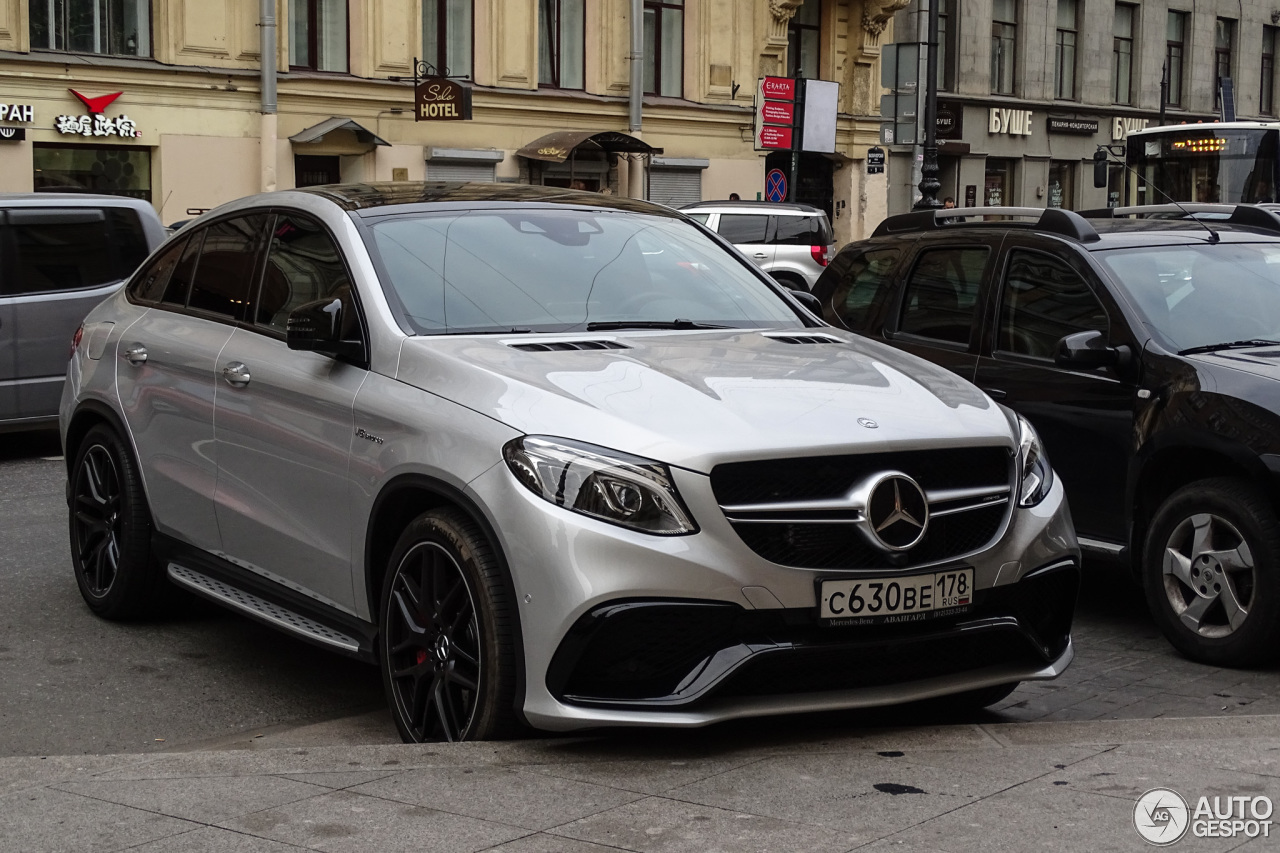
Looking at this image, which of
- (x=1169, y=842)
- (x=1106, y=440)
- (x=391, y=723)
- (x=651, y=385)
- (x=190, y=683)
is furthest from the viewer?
(x=1106, y=440)

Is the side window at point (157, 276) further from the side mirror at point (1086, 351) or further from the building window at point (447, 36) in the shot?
the building window at point (447, 36)

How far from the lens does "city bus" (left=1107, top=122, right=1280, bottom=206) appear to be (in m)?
24.3

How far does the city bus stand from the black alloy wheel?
19103 millimetres

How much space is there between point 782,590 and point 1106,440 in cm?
295

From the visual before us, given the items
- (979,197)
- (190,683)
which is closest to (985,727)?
(190,683)

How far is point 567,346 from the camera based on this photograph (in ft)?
17.4

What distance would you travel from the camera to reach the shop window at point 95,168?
26.3 m

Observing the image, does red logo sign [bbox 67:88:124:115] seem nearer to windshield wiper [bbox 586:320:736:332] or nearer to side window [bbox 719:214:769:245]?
side window [bbox 719:214:769:245]

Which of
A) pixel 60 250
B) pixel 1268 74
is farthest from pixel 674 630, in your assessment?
pixel 1268 74

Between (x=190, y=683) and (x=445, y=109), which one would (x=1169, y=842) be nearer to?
(x=190, y=683)

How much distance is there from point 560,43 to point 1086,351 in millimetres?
27652

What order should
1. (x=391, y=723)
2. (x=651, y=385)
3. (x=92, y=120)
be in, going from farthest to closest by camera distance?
1. (x=92, y=120)
2. (x=391, y=723)
3. (x=651, y=385)

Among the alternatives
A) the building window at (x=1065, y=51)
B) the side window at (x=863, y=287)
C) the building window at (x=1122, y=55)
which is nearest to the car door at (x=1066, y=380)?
the side window at (x=863, y=287)

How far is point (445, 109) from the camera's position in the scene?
29.6 metres
